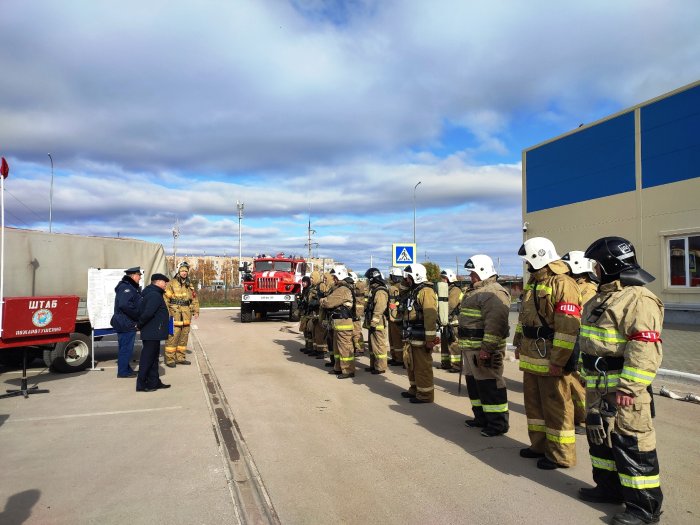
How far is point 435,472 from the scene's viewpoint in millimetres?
4465

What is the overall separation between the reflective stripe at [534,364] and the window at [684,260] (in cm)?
1439

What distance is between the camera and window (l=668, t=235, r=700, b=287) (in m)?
15.8

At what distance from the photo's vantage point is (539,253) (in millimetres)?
4742

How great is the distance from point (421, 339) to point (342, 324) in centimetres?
255

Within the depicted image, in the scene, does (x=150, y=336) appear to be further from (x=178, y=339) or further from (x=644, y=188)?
(x=644, y=188)

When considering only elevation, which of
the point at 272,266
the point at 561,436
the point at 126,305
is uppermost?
the point at 272,266

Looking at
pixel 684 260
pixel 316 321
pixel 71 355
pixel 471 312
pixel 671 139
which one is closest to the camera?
pixel 471 312

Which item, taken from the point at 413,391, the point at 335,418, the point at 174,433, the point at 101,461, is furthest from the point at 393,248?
the point at 101,461

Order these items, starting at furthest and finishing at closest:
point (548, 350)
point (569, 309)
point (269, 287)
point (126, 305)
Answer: point (269, 287)
point (126, 305)
point (548, 350)
point (569, 309)

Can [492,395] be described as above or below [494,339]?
below

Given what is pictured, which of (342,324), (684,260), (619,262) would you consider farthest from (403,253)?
(619,262)

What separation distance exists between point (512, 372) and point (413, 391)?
121 inches

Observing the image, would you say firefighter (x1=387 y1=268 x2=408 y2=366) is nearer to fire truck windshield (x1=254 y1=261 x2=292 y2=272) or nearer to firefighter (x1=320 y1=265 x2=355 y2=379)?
firefighter (x1=320 y1=265 x2=355 y2=379)

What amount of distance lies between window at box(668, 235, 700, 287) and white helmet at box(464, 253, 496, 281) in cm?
1328
